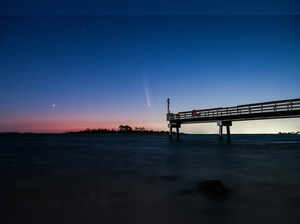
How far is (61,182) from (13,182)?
177 cm

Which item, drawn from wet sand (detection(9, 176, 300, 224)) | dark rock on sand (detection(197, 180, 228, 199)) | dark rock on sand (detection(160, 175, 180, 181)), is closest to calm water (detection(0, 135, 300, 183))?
dark rock on sand (detection(160, 175, 180, 181))

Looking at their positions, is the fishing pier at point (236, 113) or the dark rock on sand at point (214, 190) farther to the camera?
the fishing pier at point (236, 113)

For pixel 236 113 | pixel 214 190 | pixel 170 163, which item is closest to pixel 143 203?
pixel 214 190

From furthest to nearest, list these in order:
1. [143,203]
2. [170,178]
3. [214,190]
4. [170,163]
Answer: [170,163], [170,178], [214,190], [143,203]

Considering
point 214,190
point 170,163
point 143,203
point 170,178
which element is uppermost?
point 214,190

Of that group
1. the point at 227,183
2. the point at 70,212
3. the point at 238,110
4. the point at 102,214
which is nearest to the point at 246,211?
the point at 227,183

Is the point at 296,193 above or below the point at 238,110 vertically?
below

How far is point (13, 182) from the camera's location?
21.2ft

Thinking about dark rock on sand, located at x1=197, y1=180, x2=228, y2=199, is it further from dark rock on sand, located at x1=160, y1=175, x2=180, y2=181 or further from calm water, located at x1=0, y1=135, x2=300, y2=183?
calm water, located at x1=0, y1=135, x2=300, y2=183

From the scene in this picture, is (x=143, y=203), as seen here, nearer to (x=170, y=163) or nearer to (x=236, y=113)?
(x=170, y=163)

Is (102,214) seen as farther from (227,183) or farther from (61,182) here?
(227,183)

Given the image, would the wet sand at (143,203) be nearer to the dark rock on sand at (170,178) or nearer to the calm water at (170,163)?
the dark rock on sand at (170,178)

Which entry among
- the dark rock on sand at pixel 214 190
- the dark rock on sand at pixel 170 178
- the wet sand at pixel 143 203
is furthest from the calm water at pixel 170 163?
the dark rock on sand at pixel 214 190

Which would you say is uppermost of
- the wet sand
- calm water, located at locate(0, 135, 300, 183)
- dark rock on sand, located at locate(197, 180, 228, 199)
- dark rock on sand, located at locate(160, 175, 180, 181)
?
dark rock on sand, located at locate(197, 180, 228, 199)
